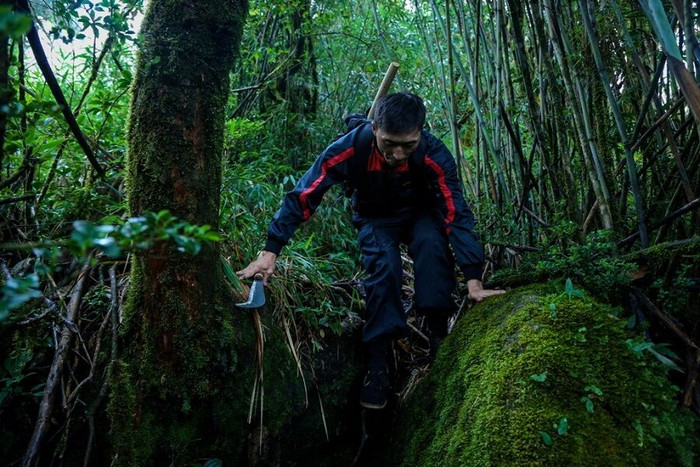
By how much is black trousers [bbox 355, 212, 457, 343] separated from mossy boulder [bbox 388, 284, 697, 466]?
0.41m

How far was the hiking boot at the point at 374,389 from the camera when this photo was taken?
2.18 metres

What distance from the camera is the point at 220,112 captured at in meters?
1.82

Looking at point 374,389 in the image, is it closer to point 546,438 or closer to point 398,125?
point 546,438

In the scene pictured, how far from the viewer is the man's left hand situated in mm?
2140

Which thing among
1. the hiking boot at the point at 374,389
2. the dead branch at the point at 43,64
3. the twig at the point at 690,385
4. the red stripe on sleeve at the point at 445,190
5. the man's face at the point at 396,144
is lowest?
the hiking boot at the point at 374,389

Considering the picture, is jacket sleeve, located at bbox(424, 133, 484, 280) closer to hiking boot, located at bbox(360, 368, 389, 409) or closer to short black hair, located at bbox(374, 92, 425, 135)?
short black hair, located at bbox(374, 92, 425, 135)

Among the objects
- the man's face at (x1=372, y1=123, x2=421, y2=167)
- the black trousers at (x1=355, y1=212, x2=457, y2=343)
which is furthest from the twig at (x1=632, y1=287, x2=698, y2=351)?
the man's face at (x1=372, y1=123, x2=421, y2=167)

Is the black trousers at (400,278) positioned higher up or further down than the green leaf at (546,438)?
higher up

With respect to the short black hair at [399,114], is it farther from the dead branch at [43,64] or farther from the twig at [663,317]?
the dead branch at [43,64]

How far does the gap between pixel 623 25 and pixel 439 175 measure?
889 millimetres

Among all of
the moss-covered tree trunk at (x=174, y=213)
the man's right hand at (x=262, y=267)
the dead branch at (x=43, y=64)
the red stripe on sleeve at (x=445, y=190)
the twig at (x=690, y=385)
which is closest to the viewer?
the dead branch at (x=43, y=64)

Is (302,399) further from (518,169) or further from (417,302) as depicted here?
(518,169)

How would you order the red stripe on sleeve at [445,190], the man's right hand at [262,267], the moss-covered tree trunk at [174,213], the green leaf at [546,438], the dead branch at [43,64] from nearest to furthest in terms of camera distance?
the dead branch at [43,64], the green leaf at [546,438], the moss-covered tree trunk at [174,213], the man's right hand at [262,267], the red stripe on sleeve at [445,190]

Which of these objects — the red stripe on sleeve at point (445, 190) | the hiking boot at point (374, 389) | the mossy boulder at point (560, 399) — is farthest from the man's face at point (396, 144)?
the hiking boot at point (374, 389)
